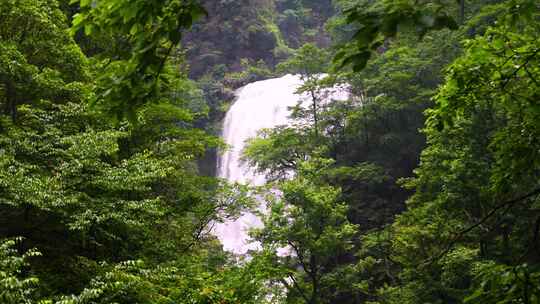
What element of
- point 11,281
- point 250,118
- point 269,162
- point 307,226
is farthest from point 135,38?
point 250,118

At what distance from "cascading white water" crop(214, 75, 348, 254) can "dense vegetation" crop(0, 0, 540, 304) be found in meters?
5.52

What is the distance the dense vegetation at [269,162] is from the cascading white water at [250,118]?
18.1 feet

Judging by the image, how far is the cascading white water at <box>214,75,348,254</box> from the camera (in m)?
28.0

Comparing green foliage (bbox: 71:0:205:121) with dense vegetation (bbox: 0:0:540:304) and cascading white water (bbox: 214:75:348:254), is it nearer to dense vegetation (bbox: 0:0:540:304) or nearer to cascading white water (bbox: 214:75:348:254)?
dense vegetation (bbox: 0:0:540:304)

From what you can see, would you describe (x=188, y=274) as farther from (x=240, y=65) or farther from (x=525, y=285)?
(x=240, y=65)

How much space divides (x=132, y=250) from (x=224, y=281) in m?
1.88

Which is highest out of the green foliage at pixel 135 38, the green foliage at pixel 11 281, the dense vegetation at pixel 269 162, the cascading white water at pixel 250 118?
the cascading white water at pixel 250 118

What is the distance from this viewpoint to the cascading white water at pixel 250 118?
28.0 metres

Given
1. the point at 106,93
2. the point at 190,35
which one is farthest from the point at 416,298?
the point at 190,35

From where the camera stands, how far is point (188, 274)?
8.58 meters

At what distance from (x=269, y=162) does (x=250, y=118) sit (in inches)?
382

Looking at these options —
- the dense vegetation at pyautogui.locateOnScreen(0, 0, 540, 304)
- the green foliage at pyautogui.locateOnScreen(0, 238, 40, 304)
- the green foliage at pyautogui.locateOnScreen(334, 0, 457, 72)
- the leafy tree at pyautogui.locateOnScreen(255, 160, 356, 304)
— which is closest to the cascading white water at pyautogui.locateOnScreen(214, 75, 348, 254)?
the dense vegetation at pyautogui.locateOnScreen(0, 0, 540, 304)

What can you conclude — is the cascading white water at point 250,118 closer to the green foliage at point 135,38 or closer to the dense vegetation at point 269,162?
the dense vegetation at point 269,162

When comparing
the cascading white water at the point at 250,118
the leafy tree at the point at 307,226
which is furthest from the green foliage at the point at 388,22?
the cascading white water at the point at 250,118
